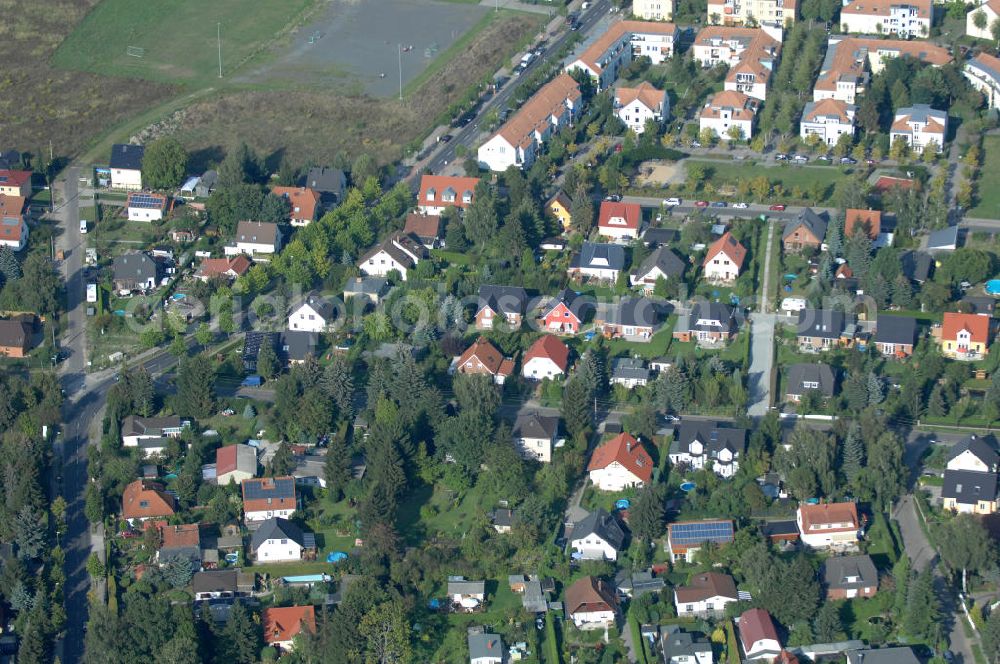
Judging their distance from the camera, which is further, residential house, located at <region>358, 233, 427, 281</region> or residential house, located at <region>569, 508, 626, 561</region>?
residential house, located at <region>358, 233, 427, 281</region>

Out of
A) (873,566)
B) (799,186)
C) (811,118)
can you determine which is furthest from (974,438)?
(811,118)

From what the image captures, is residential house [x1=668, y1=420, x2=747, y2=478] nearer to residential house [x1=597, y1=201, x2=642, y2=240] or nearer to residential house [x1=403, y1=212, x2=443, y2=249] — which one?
residential house [x1=597, y1=201, x2=642, y2=240]

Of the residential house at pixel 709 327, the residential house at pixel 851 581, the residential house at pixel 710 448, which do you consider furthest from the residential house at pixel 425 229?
the residential house at pixel 851 581

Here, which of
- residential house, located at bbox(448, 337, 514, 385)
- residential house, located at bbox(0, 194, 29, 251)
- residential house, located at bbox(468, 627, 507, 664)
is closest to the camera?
residential house, located at bbox(468, 627, 507, 664)

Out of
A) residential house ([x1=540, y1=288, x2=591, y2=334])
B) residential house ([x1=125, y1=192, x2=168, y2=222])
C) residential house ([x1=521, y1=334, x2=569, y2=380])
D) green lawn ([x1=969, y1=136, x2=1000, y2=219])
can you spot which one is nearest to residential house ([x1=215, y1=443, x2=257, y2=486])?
residential house ([x1=521, y1=334, x2=569, y2=380])

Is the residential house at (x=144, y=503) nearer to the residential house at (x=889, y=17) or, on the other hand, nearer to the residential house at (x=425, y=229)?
the residential house at (x=425, y=229)

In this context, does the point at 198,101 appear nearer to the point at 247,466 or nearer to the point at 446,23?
the point at 446,23
